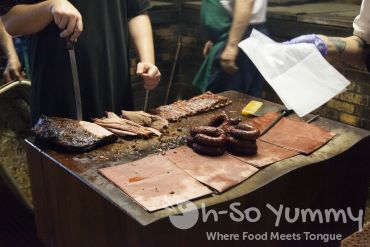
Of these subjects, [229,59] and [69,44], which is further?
[229,59]

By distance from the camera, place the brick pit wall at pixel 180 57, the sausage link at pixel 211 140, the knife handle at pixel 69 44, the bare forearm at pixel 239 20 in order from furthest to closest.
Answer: the brick pit wall at pixel 180 57 → the bare forearm at pixel 239 20 → the knife handle at pixel 69 44 → the sausage link at pixel 211 140

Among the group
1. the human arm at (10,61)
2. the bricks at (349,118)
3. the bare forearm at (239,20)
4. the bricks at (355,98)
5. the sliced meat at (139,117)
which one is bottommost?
the bricks at (349,118)

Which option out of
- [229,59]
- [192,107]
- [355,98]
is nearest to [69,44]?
[192,107]

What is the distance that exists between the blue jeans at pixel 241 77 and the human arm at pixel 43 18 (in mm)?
1768

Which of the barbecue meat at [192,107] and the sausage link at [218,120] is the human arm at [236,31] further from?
the sausage link at [218,120]

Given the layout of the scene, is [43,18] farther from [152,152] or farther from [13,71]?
[13,71]

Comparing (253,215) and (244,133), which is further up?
(244,133)

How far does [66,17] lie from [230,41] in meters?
1.78

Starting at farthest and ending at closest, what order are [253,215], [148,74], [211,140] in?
1. [148,74]
2. [211,140]
3. [253,215]

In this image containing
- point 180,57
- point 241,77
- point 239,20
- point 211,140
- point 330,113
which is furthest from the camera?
point 180,57

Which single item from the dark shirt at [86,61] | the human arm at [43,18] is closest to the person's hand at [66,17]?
the human arm at [43,18]

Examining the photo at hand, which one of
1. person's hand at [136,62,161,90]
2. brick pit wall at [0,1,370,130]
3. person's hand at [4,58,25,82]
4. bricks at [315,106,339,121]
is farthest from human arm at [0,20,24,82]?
bricks at [315,106,339,121]

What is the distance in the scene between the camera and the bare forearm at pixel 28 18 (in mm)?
2113

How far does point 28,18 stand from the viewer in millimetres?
2141
